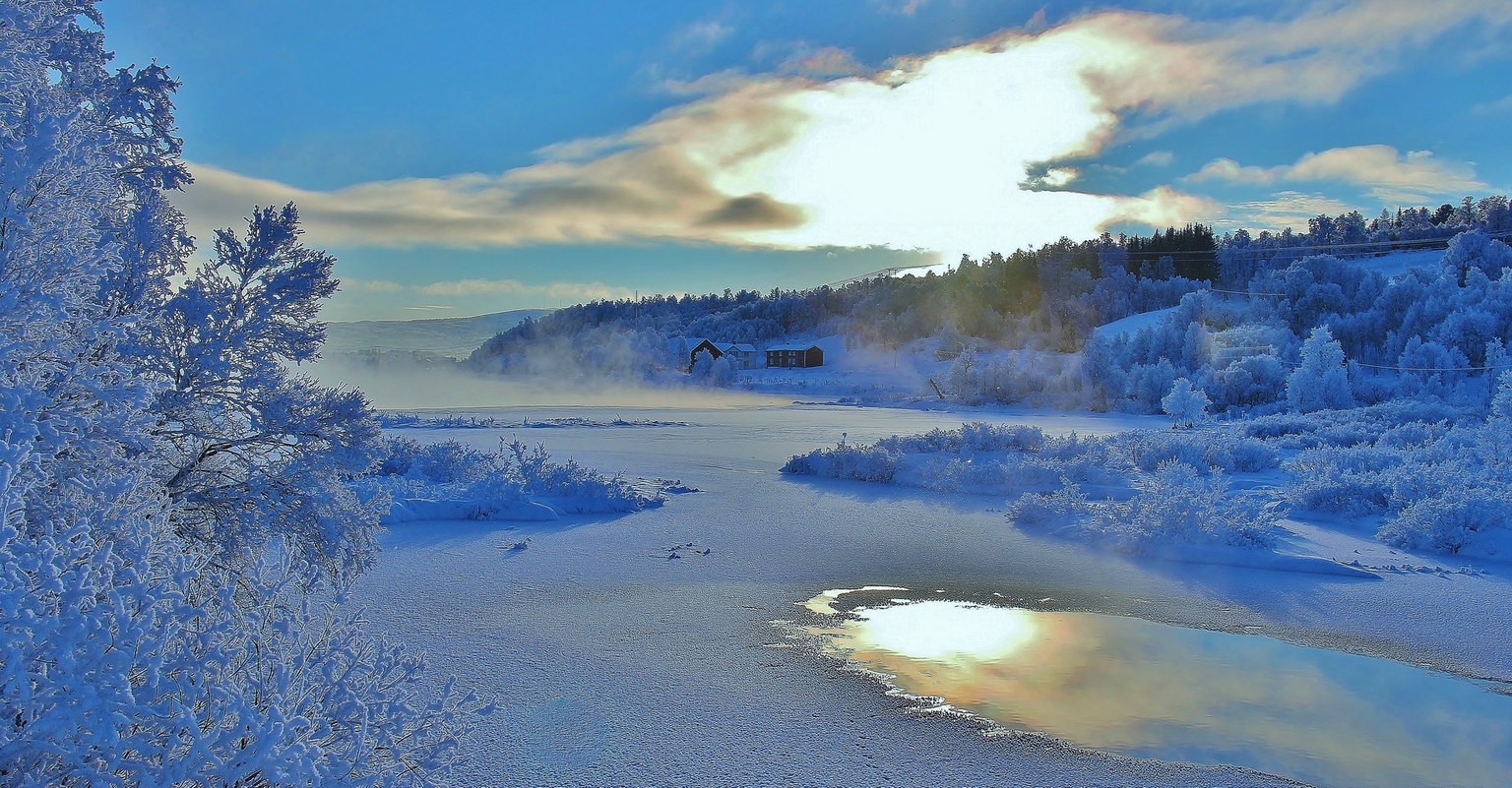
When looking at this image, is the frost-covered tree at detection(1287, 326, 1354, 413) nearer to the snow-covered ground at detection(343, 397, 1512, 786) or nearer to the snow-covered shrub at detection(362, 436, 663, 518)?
the snow-covered ground at detection(343, 397, 1512, 786)

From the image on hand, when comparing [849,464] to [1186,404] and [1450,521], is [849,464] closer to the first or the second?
[1450,521]

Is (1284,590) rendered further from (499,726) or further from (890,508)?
(499,726)

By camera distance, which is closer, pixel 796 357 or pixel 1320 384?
pixel 1320 384

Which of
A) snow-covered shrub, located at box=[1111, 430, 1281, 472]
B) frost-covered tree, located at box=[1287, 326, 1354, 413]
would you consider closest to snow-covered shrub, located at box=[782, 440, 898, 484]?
snow-covered shrub, located at box=[1111, 430, 1281, 472]

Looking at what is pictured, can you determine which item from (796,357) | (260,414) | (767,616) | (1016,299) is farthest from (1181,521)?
(1016,299)

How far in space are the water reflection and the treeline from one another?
56.2m

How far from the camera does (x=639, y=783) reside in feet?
12.9

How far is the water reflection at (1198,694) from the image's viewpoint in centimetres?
440

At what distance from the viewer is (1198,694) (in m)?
5.25

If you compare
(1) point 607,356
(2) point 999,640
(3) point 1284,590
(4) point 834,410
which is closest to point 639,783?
(2) point 999,640

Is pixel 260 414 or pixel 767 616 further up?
pixel 260 414

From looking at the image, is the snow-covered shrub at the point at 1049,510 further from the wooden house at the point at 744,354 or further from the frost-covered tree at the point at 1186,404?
the wooden house at the point at 744,354

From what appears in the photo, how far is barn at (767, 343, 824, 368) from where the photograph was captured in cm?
7412

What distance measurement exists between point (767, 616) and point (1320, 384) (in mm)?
31103
